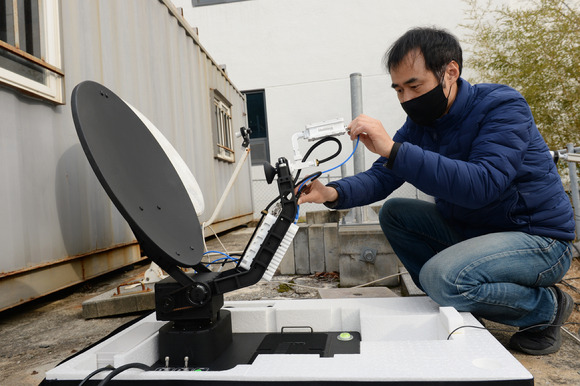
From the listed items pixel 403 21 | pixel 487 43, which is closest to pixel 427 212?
pixel 487 43

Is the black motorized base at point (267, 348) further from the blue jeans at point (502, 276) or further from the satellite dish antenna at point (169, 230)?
the blue jeans at point (502, 276)

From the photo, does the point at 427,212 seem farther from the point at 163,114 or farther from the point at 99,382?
the point at 163,114

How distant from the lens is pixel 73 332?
4.99ft

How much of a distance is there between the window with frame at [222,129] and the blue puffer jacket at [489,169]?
340cm

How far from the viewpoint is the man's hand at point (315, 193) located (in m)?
1.30

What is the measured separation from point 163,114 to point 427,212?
2.27 meters

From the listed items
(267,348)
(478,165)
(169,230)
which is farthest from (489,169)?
(169,230)

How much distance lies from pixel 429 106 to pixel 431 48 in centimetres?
18

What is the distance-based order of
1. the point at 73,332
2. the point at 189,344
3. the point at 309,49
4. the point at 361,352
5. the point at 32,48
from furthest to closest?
the point at 309,49 → the point at 32,48 → the point at 73,332 → the point at 189,344 → the point at 361,352

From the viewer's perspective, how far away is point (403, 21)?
7.01 metres

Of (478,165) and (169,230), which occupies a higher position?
(478,165)

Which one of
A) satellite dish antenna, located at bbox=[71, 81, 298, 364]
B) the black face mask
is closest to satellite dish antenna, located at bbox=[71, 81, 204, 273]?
satellite dish antenna, located at bbox=[71, 81, 298, 364]

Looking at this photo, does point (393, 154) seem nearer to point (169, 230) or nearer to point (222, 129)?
point (169, 230)

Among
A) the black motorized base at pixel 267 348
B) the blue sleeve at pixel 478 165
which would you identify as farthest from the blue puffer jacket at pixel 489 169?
the black motorized base at pixel 267 348
